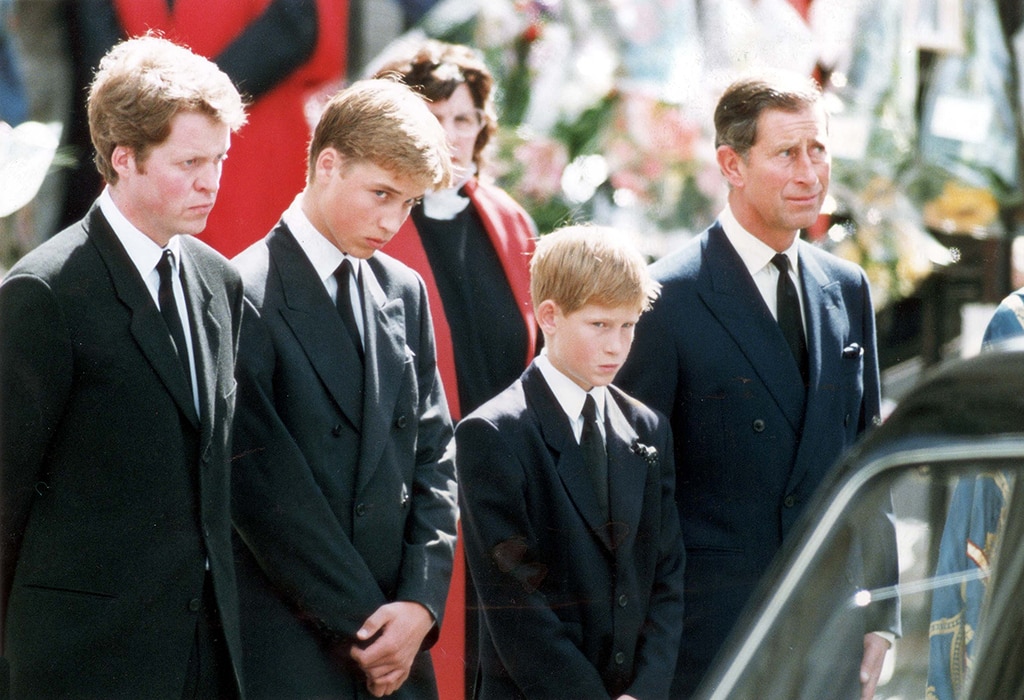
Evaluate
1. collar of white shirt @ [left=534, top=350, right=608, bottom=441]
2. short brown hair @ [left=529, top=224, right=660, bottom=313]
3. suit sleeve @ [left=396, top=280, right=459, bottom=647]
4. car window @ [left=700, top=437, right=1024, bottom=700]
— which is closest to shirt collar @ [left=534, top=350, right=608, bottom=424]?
collar of white shirt @ [left=534, top=350, right=608, bottom=441]

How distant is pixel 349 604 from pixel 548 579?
37 cm

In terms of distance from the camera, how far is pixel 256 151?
2578 millimetres

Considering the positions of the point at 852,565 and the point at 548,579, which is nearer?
the point at 852,565

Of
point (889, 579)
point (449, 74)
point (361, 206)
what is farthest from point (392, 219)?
point (889, 579)

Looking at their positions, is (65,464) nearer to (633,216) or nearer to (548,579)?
(548,579)

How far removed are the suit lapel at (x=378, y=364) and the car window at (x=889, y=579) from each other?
0.90m

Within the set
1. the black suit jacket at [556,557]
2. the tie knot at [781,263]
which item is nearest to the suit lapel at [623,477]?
the black suit jacket at [556,557]

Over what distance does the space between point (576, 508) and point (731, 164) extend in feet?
2.93

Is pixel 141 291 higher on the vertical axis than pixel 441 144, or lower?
lower

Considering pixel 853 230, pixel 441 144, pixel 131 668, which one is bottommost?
pixel 131 668

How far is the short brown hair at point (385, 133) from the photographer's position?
2.48 meters

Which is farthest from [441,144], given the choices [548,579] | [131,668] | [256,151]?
[131,668]

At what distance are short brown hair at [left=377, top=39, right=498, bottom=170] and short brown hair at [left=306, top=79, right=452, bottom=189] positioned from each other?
0.12 meters

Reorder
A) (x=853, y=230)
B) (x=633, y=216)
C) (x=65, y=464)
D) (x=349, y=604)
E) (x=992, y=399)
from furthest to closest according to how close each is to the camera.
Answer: (x=853, y=230)
(x=633, y=216)
(x=349, y=604)
(x=65, y=464)
(x=992, y=399)
